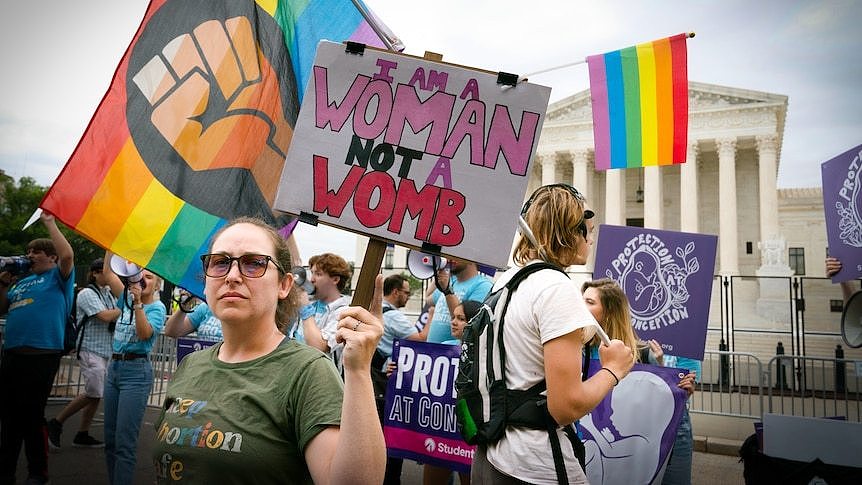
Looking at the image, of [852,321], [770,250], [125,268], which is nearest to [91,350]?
[125,268]

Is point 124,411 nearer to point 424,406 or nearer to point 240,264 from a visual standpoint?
point 424,406

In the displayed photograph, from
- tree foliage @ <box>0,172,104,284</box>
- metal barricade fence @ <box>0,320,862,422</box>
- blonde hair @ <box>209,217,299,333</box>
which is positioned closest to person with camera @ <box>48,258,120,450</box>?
metal barricade fence @ <box>0,320,862,422</box>

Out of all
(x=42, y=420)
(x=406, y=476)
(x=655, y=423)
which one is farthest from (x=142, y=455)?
(x=655, y=423)

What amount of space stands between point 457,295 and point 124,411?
2751 mm

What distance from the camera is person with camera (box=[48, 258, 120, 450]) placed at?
6684 millimetres

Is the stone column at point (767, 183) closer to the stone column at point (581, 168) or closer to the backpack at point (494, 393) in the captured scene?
the stone column at point (581, 168)

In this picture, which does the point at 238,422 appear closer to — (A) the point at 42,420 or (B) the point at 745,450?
(B) the point at 745,450

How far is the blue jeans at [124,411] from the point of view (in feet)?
14.0

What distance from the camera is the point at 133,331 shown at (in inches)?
193

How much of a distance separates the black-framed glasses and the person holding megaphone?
2.83 meters

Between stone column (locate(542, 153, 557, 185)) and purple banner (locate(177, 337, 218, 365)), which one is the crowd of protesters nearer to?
purple banner (locate(177, 337, 218, 365))

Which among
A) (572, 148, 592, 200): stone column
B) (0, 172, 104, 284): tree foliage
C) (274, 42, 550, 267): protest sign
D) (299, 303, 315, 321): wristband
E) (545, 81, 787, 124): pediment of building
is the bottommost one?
(299, 303, 315, 321): wristband

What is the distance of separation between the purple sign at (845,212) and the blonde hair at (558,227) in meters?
3.99

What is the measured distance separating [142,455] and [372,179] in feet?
19.7
